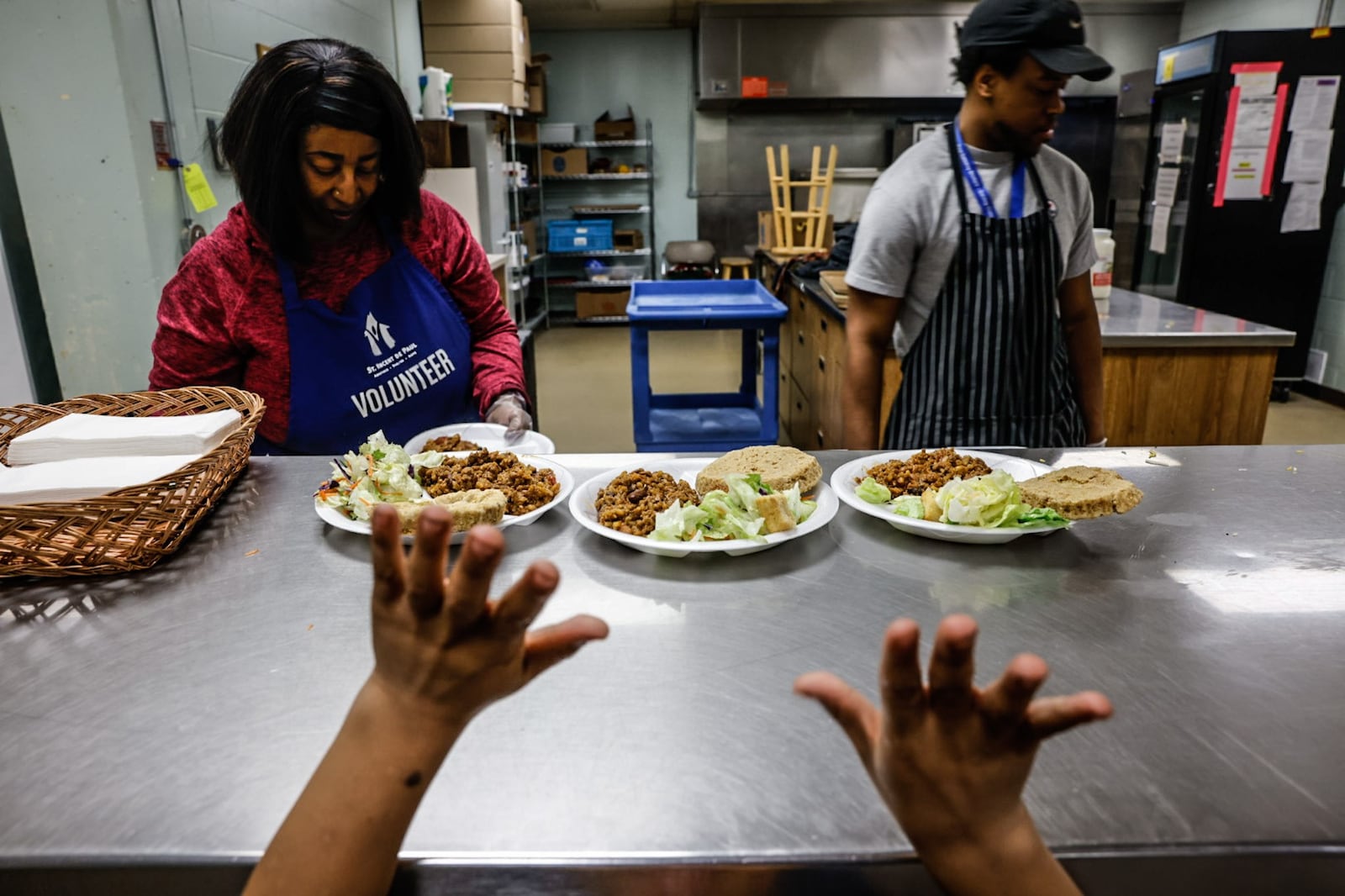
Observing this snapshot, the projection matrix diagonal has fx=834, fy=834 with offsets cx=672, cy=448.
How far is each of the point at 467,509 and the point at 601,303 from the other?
A: 780 cm

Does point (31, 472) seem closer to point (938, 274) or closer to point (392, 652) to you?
point (392, 652)

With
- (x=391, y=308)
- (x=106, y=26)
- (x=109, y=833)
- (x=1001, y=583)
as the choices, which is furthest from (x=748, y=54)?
(x=109, y=833)

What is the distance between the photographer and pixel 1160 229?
5.74m

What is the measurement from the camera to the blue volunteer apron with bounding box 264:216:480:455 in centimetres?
179

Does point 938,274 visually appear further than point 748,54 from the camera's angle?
No

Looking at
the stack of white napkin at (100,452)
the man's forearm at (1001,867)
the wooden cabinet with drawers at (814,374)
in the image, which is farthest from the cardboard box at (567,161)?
the man's forearm at (1001,867)

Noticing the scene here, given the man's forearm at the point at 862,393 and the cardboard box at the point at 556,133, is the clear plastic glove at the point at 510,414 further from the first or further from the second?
the cardboard box at the point at 556,133

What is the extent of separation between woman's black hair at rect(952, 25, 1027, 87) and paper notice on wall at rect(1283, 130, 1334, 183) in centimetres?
459

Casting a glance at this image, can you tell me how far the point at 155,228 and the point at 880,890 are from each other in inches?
118

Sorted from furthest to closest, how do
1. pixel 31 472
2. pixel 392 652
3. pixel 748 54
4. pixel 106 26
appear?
pixel 748 54, pixel 106 26, pixel 31 472, pixel 392 652

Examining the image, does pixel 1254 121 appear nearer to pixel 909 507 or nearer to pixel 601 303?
pixel 909 507

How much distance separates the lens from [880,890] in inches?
24.8

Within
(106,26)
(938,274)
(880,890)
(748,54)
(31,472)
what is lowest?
(880,890)

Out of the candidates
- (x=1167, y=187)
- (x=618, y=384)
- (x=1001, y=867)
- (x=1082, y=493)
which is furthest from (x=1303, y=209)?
(x=1001, y=867)
